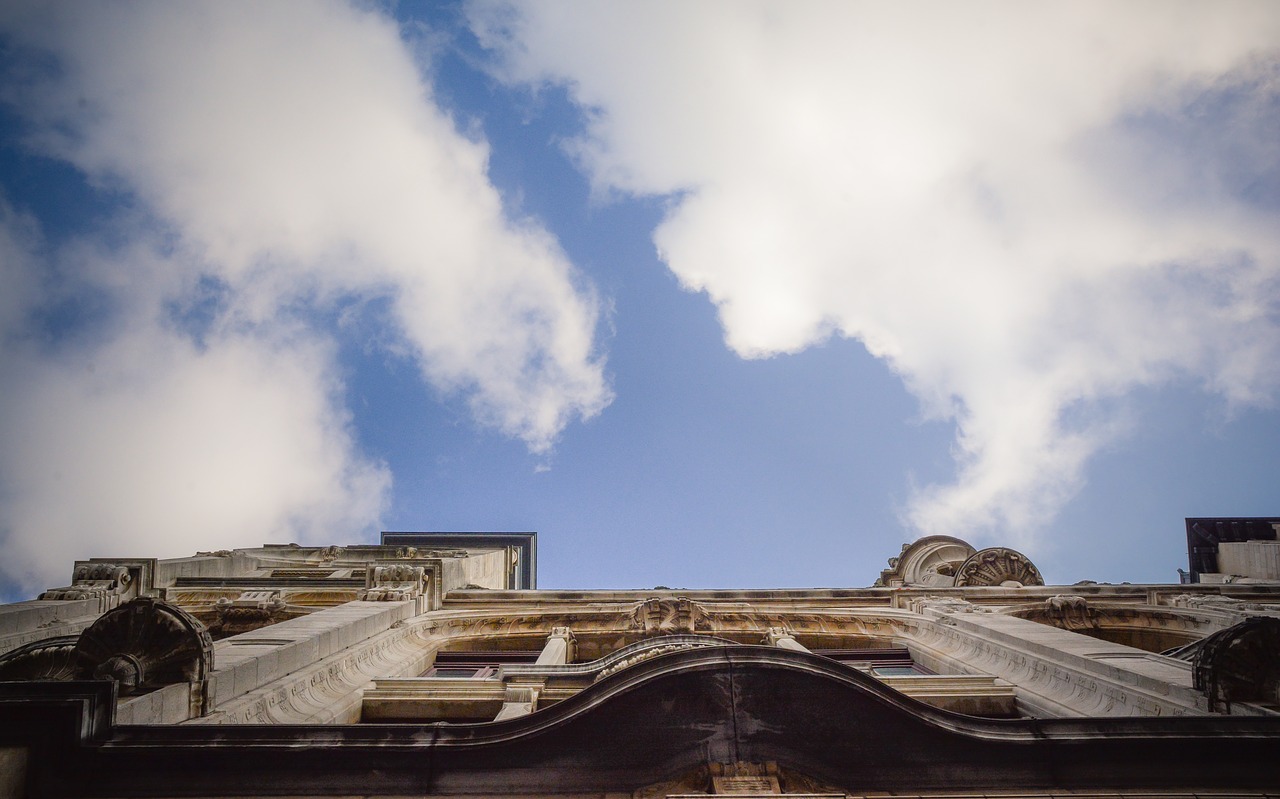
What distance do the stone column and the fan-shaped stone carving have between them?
37.7ft

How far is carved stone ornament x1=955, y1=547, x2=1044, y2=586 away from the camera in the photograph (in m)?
24.7

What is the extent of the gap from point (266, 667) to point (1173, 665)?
48.3 ft

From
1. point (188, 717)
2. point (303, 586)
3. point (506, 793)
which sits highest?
point (303, 586)

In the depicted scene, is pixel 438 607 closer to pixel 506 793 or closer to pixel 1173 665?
pixel 506 793

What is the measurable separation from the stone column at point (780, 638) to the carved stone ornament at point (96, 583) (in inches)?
624

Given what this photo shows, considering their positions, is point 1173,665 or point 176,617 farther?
point 1173,665

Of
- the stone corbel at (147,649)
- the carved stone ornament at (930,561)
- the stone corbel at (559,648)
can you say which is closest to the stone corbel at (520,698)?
the stone corbel at (559,648)

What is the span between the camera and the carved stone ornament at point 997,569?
2472 cm

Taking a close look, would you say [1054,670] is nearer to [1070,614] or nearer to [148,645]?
[1070,614]

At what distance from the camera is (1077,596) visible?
21312 mm

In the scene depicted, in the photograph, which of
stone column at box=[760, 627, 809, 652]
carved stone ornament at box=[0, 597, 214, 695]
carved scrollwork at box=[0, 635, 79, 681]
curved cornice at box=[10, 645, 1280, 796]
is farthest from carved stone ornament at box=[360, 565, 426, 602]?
curved cornice at box=[10, 645, 1280, 796]

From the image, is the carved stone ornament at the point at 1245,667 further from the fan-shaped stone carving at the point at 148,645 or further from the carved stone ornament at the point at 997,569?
the fan-shaped stone carving at the point at 148,645

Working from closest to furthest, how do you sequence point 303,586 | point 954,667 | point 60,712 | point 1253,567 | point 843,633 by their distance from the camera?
point 60,712
point 954,667
point 843,633
point 303,586
point 1253,567

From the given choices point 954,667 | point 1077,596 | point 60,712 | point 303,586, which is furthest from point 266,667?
point 1077,596
